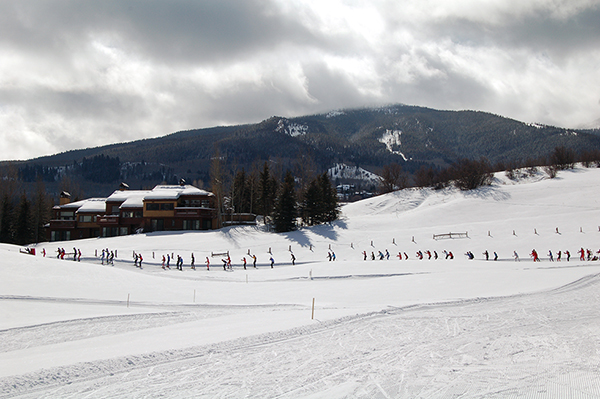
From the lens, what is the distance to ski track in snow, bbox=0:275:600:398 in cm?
802

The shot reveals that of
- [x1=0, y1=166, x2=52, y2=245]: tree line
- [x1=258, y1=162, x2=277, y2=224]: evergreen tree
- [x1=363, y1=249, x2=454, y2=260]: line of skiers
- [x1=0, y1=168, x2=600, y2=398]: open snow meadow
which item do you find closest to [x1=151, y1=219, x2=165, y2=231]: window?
[x1=258, y1=162, x2=277, y2=224]: evergreen tree

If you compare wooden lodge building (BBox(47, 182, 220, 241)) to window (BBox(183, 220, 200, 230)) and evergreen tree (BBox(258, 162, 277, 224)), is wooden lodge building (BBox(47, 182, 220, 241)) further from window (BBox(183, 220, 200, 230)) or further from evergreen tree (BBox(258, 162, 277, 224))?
evergreen tree (BBox(258, 162, 277, 224))

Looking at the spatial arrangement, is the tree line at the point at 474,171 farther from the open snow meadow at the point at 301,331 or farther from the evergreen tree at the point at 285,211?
the evergreen tree at the point at 285,211

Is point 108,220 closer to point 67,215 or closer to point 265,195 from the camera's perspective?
point 67,215

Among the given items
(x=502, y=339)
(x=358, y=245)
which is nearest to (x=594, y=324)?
(x=502, y=339)

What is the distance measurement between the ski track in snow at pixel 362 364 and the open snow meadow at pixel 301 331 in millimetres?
51

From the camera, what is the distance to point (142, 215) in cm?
5600

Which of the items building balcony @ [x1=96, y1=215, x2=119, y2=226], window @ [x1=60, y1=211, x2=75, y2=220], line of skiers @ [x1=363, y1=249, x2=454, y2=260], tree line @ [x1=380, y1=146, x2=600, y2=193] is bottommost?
line of skiers @ [x1=363, y1=249, x2=454, y2=260]

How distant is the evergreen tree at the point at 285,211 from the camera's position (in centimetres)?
5228

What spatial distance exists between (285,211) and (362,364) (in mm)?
42894

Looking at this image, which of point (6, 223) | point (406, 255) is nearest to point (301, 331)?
point (406, 255)

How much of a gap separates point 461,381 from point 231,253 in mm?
34184

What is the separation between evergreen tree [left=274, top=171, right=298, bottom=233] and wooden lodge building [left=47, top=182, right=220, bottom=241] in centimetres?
1067

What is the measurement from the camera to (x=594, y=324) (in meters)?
13.8
